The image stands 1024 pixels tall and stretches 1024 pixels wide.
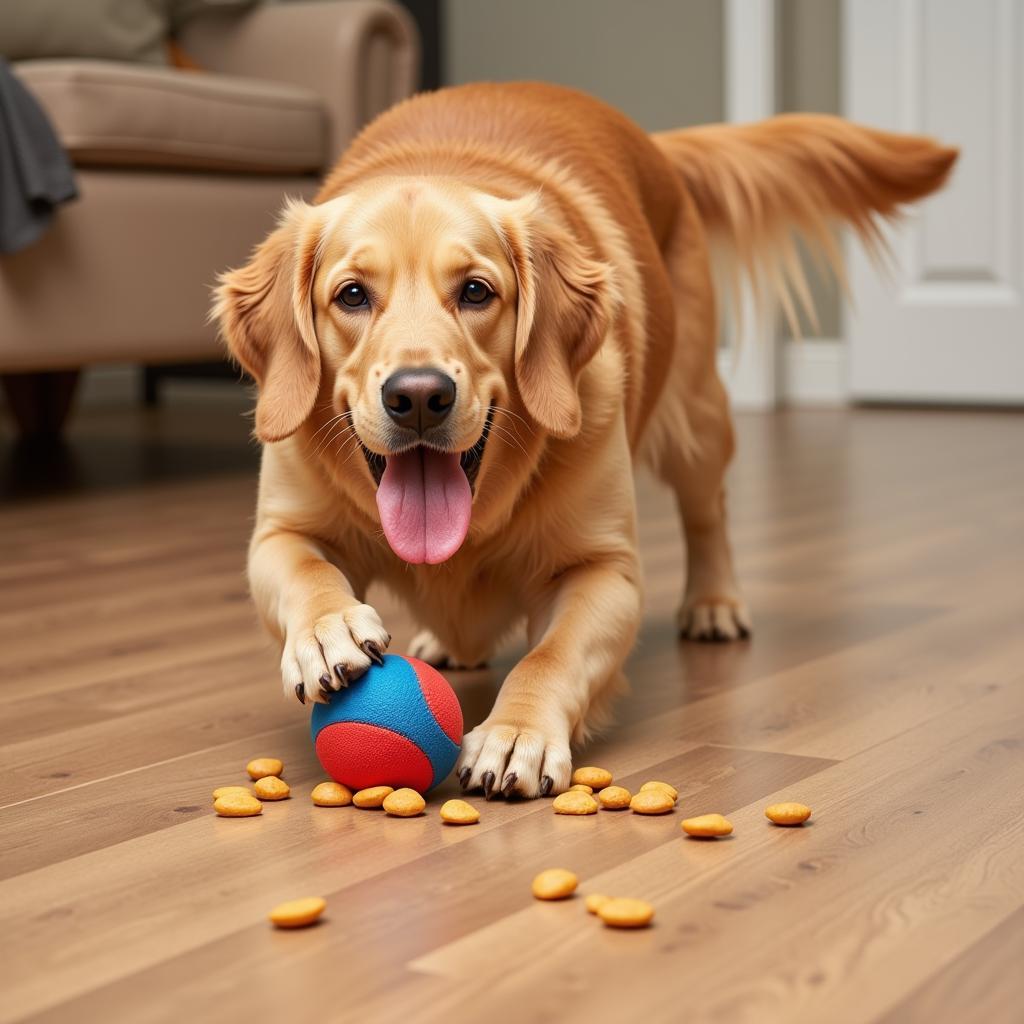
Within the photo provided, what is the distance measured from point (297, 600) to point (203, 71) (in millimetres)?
3646

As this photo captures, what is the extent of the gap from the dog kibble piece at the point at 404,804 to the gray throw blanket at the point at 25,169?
265 centimetres

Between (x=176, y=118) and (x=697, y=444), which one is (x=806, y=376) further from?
(x=697, y=444)

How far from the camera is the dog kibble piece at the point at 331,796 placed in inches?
68.2

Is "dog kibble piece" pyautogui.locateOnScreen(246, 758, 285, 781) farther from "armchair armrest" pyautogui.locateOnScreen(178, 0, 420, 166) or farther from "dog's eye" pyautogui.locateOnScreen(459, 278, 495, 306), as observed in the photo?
"armchair armrest" pyautogui.locateOnScreen(178, 0, 420, 166)

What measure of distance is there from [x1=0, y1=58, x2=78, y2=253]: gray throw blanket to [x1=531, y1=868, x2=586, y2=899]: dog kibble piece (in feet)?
9.72

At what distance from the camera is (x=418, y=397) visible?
1.75m

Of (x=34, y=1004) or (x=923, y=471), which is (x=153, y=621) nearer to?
(x=34, y=1004)

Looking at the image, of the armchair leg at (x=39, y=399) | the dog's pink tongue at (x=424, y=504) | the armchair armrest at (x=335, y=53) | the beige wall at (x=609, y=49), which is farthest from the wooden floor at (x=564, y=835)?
the beige wall at (x=609, y=49)

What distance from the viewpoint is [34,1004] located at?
3.92ft

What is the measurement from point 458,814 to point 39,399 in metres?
4.51

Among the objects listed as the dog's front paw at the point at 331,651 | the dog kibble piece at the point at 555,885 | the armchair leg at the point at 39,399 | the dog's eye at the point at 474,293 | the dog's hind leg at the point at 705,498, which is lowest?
the armchair leg at the point at 39,399

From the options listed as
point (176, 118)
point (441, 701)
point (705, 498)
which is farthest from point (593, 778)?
point (176, 118)

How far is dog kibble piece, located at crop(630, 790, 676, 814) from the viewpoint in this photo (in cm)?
167

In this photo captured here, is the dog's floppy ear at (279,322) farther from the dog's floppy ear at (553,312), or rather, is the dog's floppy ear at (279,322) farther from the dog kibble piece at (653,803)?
the dog kibble piece at (653,803)
